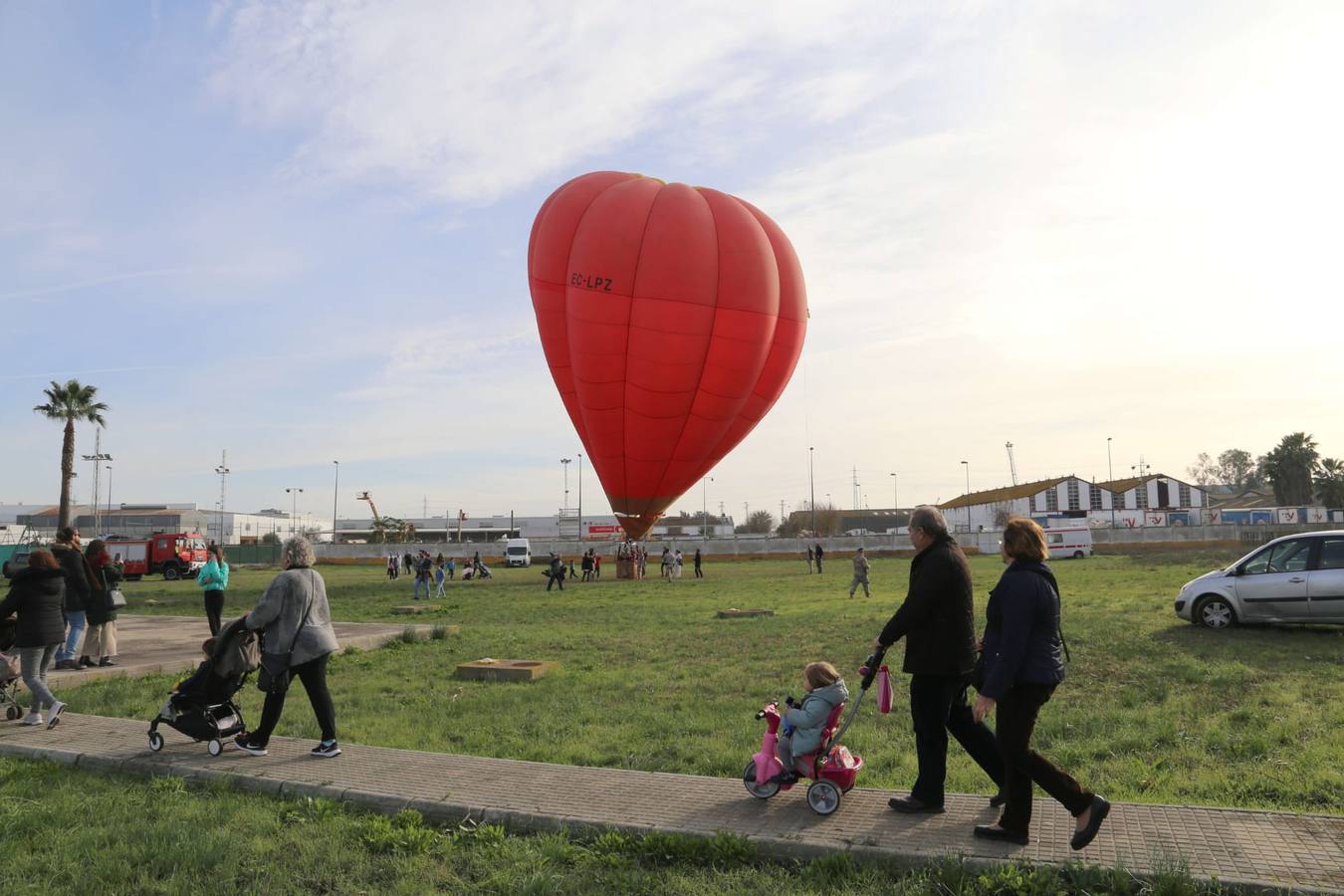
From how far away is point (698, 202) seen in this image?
28672mm

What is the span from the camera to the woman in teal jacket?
14.7 m

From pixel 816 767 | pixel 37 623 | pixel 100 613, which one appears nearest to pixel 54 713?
pixel 37 623

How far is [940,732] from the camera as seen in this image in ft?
17.5

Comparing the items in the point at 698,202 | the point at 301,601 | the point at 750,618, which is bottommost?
the point at 750,618

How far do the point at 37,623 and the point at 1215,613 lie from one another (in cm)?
1575

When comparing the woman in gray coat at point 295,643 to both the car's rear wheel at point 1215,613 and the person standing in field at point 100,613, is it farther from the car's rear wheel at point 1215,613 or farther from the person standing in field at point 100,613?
the car's rear wheel at point 1215,613

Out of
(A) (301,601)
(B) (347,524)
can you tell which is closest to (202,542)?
(A) (301,601)

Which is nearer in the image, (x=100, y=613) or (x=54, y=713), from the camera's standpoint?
(x=54, y=713)

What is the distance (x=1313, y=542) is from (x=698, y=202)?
64.6ft

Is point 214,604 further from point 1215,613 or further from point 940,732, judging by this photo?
point 1215,613

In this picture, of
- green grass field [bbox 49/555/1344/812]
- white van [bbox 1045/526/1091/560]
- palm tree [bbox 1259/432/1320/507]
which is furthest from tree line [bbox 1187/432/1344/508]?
green grass field [bbox 49/555/1344/812]

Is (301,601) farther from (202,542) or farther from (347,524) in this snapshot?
(347,524)

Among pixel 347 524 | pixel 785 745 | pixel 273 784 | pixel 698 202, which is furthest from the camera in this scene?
pixel 347 524

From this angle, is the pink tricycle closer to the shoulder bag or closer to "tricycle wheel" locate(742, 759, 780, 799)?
"tricycle wheel" locate(742, 759, 780, 799)
